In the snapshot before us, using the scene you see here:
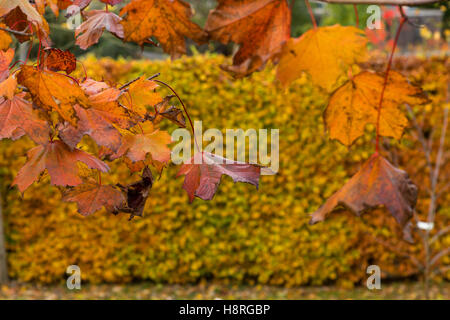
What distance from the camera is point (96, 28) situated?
122 centimetres

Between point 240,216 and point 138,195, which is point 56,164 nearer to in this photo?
point 138,195

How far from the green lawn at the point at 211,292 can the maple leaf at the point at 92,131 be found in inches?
136

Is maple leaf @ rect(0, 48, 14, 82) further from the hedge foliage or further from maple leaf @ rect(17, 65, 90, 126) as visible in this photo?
the hedge foliage

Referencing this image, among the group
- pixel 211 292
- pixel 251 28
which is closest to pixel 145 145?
pixel 251 28

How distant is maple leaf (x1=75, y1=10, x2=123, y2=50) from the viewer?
121 centimetres

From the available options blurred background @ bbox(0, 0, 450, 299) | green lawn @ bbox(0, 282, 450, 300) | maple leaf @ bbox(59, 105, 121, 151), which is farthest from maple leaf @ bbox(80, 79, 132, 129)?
green lawn @ bbox(0, 282, 450, 300)

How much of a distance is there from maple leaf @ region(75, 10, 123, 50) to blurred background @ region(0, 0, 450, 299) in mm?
2866

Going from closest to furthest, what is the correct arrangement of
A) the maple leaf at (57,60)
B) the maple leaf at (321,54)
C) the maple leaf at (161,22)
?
the maple leaf at (57,60), the maple leaf at (321,54), the maple leaf at (161,22)

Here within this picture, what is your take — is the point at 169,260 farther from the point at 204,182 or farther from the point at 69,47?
the point at 204,182

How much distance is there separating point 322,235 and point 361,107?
10.4ft

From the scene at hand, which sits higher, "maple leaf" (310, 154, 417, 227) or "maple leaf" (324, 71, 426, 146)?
"maple leaf" (324, 71, 426, 146)

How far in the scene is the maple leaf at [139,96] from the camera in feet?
3.39

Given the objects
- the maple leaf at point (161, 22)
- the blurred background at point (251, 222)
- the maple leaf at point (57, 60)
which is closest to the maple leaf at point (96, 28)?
the maple leaf at point (161, 22)

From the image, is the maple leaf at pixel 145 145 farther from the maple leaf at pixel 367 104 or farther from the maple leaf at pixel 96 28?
the maple leaf at pixel 367 104
